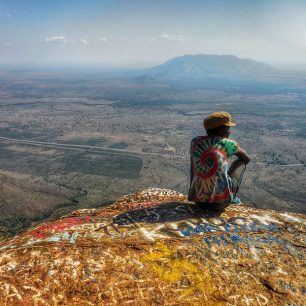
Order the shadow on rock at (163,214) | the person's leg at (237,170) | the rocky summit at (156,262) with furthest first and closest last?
the person's leg at (237,170)
the shadow on rock at (163,214)
the rocky summit at (156,262)

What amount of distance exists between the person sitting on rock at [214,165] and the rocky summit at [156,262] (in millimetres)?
486

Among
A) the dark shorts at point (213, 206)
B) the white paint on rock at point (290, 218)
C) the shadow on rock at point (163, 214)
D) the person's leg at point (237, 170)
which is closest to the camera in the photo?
the shadow on rock at point (163, 214)

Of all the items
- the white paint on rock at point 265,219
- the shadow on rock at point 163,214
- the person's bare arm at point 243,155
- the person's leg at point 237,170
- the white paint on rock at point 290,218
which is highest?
the person's bare arm at point 243,155

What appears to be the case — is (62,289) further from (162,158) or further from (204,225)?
(162,158)

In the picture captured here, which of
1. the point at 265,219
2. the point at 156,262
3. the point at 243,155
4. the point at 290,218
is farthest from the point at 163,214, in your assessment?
the point at 290,218

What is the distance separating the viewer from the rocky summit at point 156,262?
3975 mm

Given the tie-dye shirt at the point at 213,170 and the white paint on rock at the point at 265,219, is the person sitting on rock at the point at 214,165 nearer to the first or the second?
the tie-dye shirt at the point at 213,170

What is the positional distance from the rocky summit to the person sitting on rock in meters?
0.49

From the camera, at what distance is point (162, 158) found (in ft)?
346

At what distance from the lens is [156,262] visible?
4.64 meters

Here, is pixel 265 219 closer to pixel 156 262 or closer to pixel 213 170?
pixel 213 170

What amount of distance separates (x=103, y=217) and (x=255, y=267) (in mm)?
2961

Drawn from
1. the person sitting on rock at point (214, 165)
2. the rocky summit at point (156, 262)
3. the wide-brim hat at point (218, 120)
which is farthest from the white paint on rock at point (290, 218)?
the wide-brim hat at point (218, 120)

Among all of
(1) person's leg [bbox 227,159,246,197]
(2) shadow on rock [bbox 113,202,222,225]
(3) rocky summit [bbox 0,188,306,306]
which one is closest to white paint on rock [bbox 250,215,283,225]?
(3) rocky summit [bbox 0,188,306,306]
